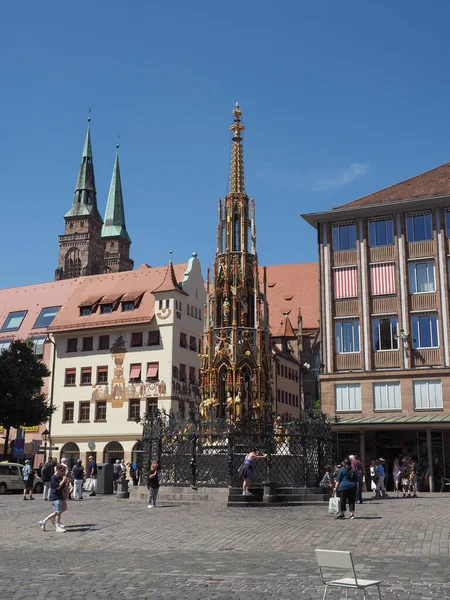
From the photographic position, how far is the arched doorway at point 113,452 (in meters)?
49.6

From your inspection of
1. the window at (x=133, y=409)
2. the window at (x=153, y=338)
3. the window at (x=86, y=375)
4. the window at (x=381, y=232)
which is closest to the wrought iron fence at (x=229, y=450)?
the window at (x=381, y=232)

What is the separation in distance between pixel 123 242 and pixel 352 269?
256 feet

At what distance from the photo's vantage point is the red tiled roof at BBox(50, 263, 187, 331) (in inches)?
2066

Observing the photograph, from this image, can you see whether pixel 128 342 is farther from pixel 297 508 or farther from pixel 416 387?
pixel 297 508

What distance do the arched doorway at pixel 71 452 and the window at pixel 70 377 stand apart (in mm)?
4205

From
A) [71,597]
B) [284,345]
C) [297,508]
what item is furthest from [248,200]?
[284,345]

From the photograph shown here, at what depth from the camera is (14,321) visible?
5969 centimetres

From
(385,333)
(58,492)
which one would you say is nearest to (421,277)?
(385,333)

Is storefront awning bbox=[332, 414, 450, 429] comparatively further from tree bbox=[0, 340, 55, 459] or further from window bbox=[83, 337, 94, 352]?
window bbox=[83, 337, 94, 352]

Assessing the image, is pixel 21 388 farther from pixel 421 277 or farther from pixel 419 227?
pixel 419 227

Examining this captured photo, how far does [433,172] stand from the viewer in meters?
42.2

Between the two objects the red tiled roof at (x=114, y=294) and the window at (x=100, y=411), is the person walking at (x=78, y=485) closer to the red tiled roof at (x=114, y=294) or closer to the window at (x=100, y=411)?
the window at (x=100, y=411)

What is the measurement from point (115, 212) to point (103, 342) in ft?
213

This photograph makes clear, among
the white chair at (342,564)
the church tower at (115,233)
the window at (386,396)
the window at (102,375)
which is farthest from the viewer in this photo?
the church tower at (115,233)
